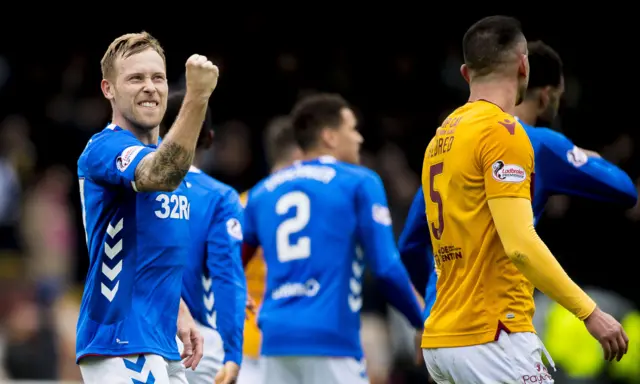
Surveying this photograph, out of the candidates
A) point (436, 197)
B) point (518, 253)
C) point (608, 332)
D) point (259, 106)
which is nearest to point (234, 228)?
point (436, 197)

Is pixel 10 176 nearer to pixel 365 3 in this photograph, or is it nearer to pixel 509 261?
pixel 365 3

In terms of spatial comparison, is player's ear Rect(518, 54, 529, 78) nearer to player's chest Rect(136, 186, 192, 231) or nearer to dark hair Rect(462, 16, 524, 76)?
dark hair Rect(462, 16, 524, 76)

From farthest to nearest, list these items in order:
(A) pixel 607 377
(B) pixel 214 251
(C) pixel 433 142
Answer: (A) pixel 607 377 < (B) pixel 214 251 < (C) pixel 433 142

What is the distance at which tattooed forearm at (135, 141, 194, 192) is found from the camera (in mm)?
4906

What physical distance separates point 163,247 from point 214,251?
1.38 meters

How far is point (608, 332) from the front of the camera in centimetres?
482

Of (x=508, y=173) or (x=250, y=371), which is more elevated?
(x=508, y=173)

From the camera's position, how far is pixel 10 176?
1703cm

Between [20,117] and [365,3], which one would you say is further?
[365,3]

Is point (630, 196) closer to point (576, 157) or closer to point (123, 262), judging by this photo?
point (576, 157)

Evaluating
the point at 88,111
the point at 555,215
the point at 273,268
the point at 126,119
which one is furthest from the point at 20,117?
the point at 126,119

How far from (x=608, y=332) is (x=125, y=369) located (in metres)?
2.11

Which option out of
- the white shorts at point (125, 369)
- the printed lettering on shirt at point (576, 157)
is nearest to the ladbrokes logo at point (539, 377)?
the printed lettering on shirt at point (576, 157)

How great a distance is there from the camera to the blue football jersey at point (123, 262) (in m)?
5.19
